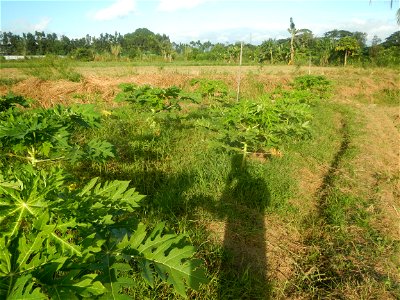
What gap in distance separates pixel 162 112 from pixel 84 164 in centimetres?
216

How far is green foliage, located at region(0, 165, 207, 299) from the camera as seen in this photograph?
104cm

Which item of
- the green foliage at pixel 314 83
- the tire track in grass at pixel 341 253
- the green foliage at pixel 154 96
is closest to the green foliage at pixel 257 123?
the tire track in grass at pixel 341 253

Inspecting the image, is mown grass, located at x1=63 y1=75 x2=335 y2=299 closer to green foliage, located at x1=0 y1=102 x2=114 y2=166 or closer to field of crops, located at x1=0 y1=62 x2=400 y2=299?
field of crops, located at x1=0 y1=62 x2=400 y2=299

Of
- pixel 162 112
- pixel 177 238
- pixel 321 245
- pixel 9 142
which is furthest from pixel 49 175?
pixel 162 112

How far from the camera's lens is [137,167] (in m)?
4.59

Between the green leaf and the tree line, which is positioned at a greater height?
the tree line

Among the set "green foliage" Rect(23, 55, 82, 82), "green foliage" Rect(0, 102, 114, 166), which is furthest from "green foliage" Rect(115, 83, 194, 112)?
"green foliage" Rect(23, 55, 82, 82)

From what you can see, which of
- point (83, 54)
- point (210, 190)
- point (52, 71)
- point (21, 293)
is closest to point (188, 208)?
point (210, 190)

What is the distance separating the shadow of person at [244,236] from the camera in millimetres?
2672

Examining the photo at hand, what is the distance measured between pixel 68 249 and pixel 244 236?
2468 mm

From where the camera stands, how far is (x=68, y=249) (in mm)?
1235

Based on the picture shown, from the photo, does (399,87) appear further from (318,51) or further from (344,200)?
(318,51)

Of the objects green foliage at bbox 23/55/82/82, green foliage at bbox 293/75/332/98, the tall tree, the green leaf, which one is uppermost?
the tall tree

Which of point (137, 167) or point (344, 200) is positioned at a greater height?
point (137, 167)
